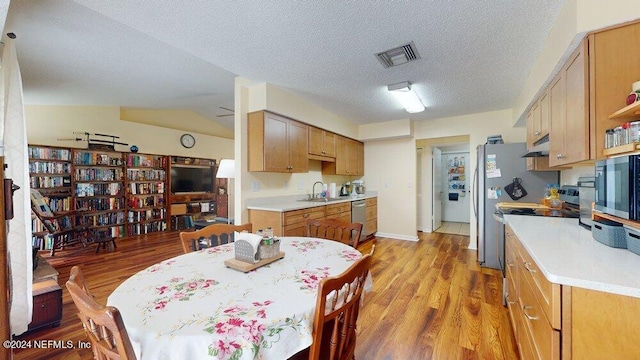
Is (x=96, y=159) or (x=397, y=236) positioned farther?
(x=397, y=236)

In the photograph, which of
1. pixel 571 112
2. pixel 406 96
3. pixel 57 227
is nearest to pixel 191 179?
pixel 57 227

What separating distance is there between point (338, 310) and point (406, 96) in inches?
118

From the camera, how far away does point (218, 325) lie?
2.50 ft

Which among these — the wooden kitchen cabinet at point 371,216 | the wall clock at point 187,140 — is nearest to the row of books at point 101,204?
Answer: the wall clock at point 187,140

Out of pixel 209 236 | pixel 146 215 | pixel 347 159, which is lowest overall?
pixel 146 215

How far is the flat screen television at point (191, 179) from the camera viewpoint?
5949mm

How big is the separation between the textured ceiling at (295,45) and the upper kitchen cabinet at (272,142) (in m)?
0.45

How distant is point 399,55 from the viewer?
2225mm

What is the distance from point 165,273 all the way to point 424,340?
1.81m

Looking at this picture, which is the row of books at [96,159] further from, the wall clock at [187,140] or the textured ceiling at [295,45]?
the wall clock at [187,140]

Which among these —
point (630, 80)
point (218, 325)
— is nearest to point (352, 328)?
point (218, 325)

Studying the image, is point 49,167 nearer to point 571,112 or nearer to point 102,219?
point 102,219

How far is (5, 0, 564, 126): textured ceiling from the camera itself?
165 cm

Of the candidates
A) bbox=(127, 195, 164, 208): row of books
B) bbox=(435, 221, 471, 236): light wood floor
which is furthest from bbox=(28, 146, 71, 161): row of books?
bbox=(435, 221, 471, 236): light wood floor
